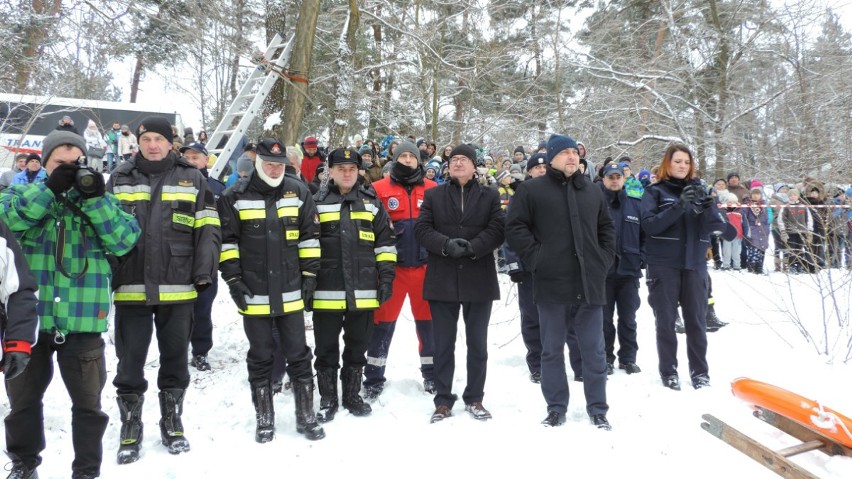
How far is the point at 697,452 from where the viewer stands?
3.65m

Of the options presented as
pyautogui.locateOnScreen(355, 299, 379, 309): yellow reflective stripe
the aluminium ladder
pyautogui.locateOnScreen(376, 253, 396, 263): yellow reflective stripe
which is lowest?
pyautogui.locateOnScreen(355, 299, 379, 309): yellow reflective stripe

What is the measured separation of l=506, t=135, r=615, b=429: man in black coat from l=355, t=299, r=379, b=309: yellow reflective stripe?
1.17 metres

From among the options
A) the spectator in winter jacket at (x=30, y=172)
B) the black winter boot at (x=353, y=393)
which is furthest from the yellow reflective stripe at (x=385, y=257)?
the spectator in winter jacket at (x=30, y=172)

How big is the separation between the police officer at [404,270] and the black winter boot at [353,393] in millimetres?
346

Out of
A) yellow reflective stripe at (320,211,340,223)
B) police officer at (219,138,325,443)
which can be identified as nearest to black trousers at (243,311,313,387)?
police officer at (219,138,325,443)

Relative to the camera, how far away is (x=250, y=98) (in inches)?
379

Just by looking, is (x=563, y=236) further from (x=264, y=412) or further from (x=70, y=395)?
(x=70, y=395)

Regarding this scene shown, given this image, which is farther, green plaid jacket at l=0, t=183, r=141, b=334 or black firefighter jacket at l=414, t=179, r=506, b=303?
black firefighter jacket at l=414, t=179, r=506, b=303

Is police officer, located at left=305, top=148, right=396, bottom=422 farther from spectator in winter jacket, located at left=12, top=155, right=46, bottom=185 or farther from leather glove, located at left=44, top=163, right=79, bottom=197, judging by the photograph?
spectator in winter jacket, located at left=12, top=155, right=46, bottom=185

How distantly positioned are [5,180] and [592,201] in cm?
770

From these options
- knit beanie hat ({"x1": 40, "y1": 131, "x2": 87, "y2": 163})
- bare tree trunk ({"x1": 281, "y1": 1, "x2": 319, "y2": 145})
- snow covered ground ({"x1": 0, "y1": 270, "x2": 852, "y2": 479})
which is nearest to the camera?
knit beanie hat ({"x1": 40, "y1": 131, "x2": 87, "y2": 163})

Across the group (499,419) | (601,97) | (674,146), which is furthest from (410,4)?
(499,419)

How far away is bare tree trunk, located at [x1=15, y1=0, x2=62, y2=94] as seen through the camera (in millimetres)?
7828

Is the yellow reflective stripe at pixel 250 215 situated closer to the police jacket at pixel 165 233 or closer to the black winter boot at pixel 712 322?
the police jacket at pixel 165 233
